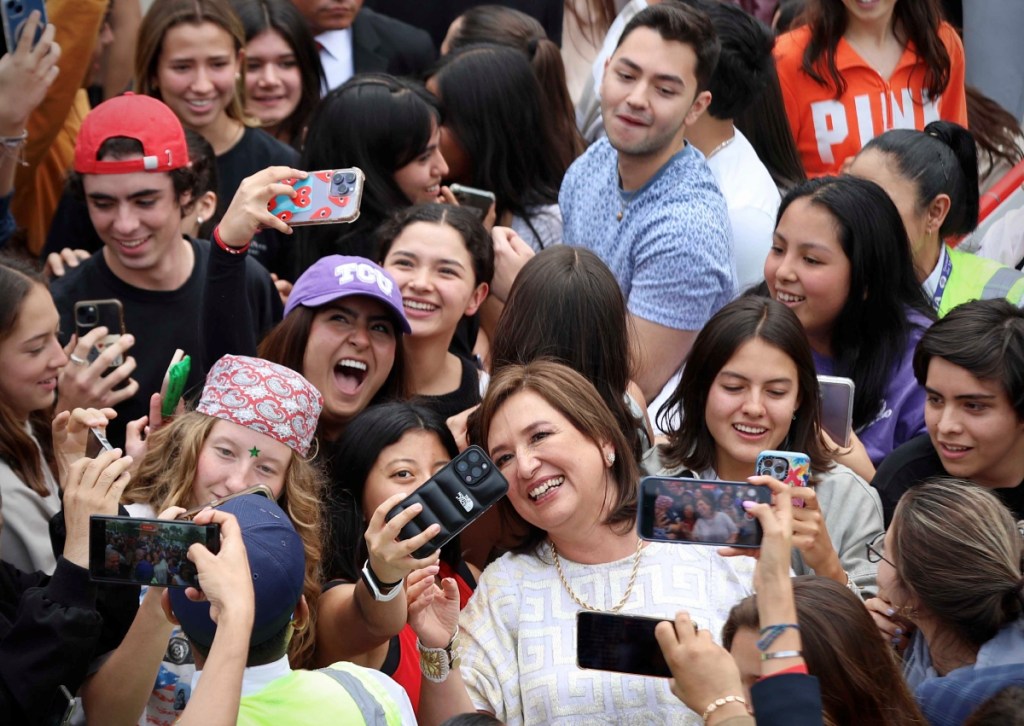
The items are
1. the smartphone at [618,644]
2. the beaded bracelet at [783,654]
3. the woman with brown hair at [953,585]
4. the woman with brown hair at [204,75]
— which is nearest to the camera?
the beaded bracelet at [783,654]

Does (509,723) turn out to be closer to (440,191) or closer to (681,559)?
(681,559)

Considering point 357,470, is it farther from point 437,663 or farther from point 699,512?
point 699,512

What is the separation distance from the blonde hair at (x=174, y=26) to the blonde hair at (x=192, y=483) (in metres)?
2.46

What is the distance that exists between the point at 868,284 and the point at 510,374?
1.57 meters

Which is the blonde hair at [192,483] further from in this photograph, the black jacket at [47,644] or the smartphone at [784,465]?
the smartphone at [784,465]

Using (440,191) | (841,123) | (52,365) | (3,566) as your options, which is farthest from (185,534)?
(841,123)

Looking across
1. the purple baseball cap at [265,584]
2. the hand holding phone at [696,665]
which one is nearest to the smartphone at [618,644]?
the hand holding phone at [696,665]

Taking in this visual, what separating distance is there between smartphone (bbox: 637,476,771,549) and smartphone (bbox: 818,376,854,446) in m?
1.18

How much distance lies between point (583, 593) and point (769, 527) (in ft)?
2.48

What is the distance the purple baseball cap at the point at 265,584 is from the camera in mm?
3021

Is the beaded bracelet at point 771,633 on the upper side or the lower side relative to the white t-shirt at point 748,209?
lower

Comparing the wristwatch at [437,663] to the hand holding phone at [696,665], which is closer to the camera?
the hand holding phone at [696,665]

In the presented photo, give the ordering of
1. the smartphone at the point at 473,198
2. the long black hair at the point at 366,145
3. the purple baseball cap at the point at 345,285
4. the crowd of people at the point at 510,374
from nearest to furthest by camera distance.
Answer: the crowd of people at the point at 510,374
the purple baseball cap at the point at 345,285
the long black hair at the point at 366,145
the smartphone at the point at 473,198

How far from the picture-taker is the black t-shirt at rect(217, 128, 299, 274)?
231 inches
